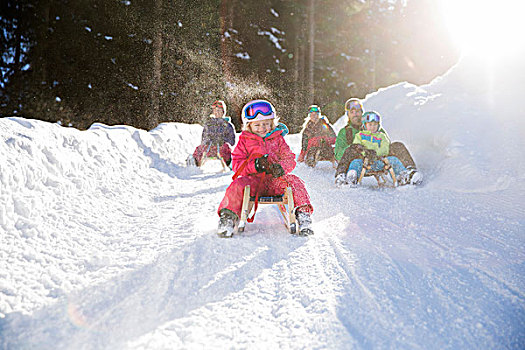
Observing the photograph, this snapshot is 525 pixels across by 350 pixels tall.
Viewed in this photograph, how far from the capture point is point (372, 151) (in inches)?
191

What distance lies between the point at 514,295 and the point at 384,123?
4.82 meters

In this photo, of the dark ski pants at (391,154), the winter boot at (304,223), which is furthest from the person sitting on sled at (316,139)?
the winter boot at (304,223)

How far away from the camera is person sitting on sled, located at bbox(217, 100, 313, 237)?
2917 mm

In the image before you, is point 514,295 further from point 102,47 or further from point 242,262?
point 102,47

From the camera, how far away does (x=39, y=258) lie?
6.90 ft

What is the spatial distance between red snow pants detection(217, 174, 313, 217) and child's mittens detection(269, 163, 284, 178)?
9 cm

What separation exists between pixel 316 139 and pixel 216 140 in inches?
79.7

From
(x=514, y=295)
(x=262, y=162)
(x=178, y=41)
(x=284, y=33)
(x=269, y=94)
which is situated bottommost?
(x=514, y=295)

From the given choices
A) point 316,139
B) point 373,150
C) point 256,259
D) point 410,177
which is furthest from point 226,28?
point 256,259

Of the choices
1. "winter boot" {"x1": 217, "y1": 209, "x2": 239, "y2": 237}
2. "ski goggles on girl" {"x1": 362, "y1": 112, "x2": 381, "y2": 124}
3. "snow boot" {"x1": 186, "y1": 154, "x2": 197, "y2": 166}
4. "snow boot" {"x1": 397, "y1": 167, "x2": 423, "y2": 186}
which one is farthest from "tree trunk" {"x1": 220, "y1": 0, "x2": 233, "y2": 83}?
"winter boot" {"x1": 217, "y1": 209, "x2": 239, "y2": 237}

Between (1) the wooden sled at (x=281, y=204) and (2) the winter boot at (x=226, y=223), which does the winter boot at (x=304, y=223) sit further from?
(2) the winter boot at (x=226, y=223)

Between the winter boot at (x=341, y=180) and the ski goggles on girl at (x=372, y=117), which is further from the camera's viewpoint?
the ski goggles on girl at (x=372, y=117)

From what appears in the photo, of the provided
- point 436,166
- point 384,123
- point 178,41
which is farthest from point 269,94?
point 436,166

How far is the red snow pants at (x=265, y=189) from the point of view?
9.43 feet
